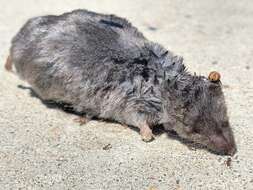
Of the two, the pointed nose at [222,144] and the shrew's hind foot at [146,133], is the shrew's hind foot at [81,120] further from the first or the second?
the pointed nose at [222,144]

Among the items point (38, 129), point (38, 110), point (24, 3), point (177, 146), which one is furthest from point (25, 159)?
point (24, 3)

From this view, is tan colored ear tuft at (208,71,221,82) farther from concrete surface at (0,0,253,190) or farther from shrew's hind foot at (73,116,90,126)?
shrew's hind foot at (73,116,90,126)

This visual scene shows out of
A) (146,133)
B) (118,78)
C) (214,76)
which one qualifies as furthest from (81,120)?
(214,76)

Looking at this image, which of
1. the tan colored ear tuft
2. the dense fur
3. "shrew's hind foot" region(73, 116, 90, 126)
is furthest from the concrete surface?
the tan colored ear tuft

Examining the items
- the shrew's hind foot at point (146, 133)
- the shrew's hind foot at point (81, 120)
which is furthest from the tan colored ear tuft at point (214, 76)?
the shrew's hind foot at point (81, 120)

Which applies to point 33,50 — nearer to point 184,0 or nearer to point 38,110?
point 38,110

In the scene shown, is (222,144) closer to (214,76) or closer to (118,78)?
(214,76)
